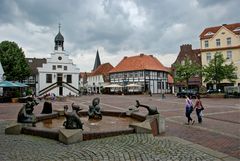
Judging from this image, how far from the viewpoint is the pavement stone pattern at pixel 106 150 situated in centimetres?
570

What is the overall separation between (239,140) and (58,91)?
49516 millimetres

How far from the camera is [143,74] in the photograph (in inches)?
2323

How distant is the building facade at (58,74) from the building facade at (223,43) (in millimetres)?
30732

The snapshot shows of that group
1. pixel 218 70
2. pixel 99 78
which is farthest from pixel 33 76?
pixel 218 70

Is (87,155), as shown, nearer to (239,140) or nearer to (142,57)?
(239,140)

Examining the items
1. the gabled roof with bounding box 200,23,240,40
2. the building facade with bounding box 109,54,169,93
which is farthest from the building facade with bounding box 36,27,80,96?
the gabled roof with bounding box 200,23,240,40

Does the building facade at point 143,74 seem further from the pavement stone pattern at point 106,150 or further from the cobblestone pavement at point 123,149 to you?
the pavement stone pattern at point 106,150

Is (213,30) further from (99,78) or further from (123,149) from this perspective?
(123,149)

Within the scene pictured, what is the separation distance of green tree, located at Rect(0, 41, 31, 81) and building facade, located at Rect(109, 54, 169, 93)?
2457 cm

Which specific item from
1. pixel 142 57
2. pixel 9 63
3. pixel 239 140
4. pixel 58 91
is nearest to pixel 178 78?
pixel 142 57

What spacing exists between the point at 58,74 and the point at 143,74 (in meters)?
21.1

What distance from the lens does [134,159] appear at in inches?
219

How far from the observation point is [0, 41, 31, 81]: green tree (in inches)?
1764

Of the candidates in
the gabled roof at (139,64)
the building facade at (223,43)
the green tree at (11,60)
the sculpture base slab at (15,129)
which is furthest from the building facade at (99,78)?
the sculpture base slab at (15,129)
